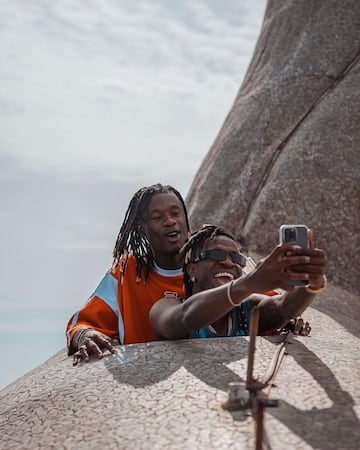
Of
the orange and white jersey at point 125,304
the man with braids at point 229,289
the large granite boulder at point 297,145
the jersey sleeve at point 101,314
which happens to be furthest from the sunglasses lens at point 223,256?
the large granite boulder at point 297,145

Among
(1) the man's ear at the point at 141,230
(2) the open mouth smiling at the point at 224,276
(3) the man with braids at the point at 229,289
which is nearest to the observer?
(3) the man with braids at the point at 229,289

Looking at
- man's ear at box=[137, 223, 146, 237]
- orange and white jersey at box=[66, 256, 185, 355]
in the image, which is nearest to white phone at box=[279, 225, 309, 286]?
orange and white jersey at box=[66, 256, 185, 355]

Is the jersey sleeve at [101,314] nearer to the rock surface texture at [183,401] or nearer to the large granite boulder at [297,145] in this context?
the rock surface texture at [183,401]

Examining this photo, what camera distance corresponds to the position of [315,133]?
10609 millimetres

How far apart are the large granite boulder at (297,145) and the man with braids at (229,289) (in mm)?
5044

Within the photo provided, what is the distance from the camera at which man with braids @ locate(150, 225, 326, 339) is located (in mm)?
3328

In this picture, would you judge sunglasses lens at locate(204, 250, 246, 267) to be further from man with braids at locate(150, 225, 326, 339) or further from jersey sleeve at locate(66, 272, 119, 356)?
jersey sleeve at locate(66, 272, 119, 356)

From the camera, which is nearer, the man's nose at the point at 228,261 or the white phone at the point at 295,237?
the white phone at the point at 295,237

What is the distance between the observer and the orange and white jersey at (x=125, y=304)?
5.38 metres

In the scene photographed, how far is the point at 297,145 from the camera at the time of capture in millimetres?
10664

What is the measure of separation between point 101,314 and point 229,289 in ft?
6.92

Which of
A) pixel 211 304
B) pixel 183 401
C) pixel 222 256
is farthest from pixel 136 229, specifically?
pixel 183 401

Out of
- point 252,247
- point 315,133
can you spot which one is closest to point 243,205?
point 252,247

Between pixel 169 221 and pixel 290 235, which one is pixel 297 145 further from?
pixel 290 235
